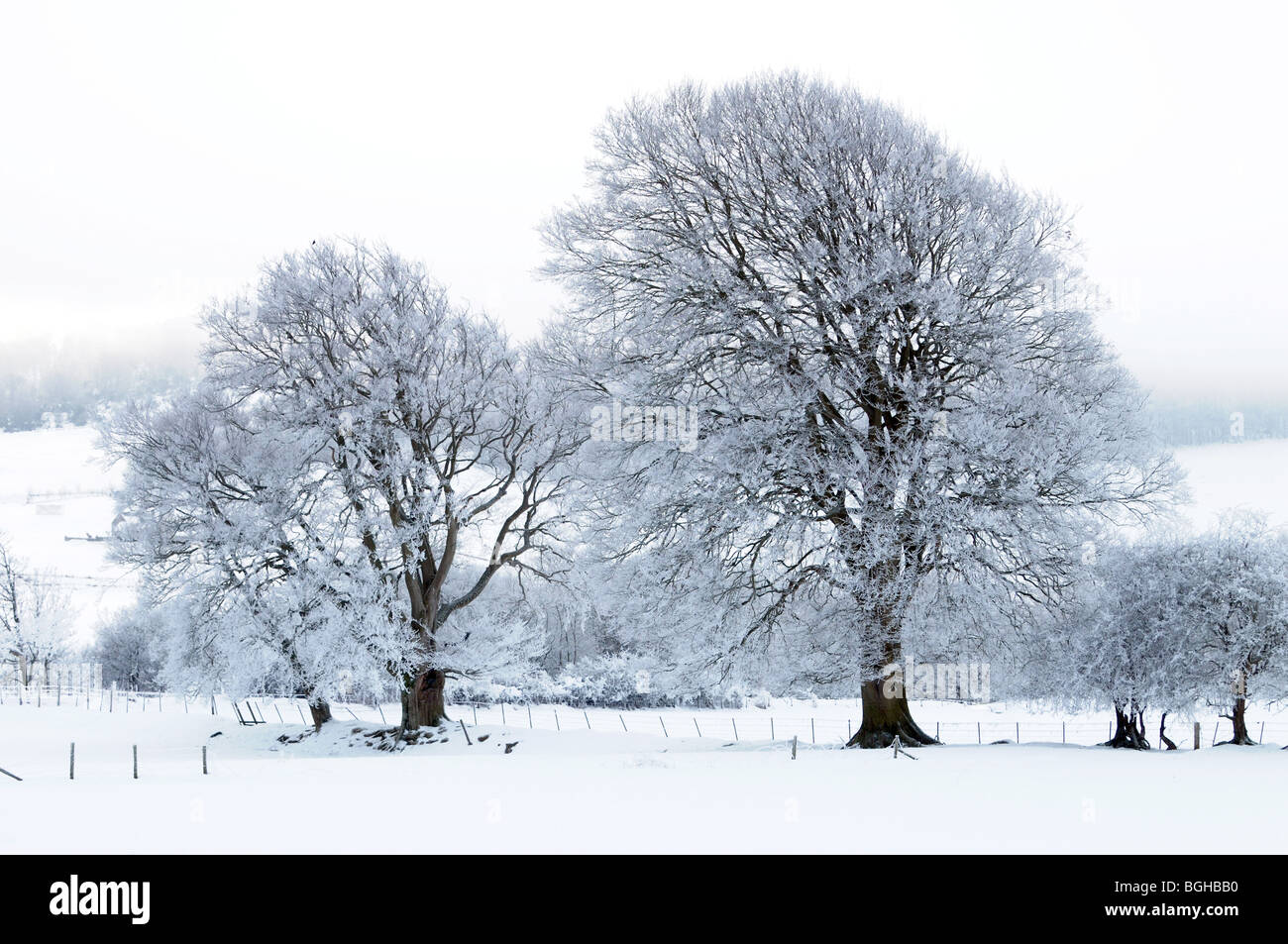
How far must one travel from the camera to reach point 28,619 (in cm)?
6391

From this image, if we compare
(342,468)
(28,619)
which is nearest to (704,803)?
(342,468)

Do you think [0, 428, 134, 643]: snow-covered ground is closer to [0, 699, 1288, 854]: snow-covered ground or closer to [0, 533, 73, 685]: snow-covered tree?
[0, 533, 73, 685]: snow-covered tree

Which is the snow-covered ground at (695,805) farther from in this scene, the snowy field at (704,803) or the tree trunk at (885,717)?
the tree trunk at (885,717)

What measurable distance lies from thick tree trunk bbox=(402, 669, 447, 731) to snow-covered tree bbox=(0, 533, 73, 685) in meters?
44.6

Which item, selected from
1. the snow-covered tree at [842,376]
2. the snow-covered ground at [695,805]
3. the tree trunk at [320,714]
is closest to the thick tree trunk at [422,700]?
the tree trunk at [320,714]

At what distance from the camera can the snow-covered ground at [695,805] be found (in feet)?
27.2

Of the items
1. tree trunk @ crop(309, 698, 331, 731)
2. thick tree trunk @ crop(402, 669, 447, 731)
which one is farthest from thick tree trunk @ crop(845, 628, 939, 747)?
tree trunk @ crop(309, 698, 331, 731)

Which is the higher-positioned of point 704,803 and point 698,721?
point 704,803

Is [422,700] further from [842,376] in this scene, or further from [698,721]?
[842,376]

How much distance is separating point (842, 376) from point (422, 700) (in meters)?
15.8

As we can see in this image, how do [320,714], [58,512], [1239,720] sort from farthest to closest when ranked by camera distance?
[58,512] → [320,714] → [1239,720]
